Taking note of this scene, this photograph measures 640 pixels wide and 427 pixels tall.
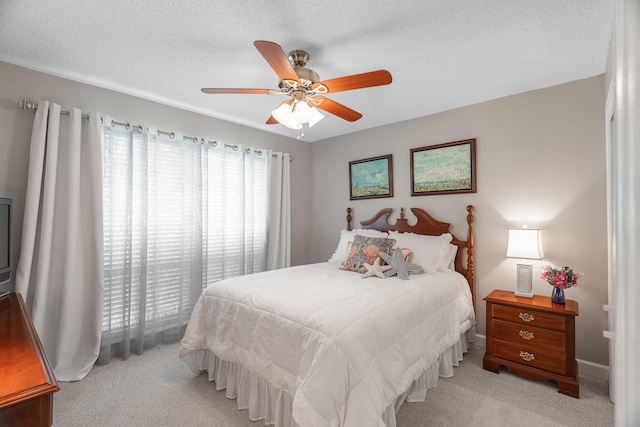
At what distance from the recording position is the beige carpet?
6.49 feet

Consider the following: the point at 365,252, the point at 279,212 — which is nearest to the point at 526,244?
the point at 365,252

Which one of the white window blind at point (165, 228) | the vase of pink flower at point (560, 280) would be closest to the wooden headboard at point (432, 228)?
the vase of pink flower at point (560, 280)

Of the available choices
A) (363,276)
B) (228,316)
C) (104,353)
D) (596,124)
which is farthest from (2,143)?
(596,124)

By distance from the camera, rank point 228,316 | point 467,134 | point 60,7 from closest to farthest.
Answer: point 60,7 < point 228,316 < point 467,134

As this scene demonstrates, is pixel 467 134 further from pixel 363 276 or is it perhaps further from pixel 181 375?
pixel 181 375

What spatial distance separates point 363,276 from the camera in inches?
109

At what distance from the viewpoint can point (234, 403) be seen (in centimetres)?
218

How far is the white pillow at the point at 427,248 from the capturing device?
2.99m

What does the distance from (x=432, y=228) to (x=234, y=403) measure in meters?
2.53

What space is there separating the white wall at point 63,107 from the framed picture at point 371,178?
1.40 meters

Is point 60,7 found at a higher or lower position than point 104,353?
higher

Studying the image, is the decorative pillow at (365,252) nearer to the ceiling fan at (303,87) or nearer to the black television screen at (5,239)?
the ceiling fan at (303,87)

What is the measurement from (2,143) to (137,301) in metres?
1.66

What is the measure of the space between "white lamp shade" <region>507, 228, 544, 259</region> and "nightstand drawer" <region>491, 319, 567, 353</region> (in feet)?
1.88
